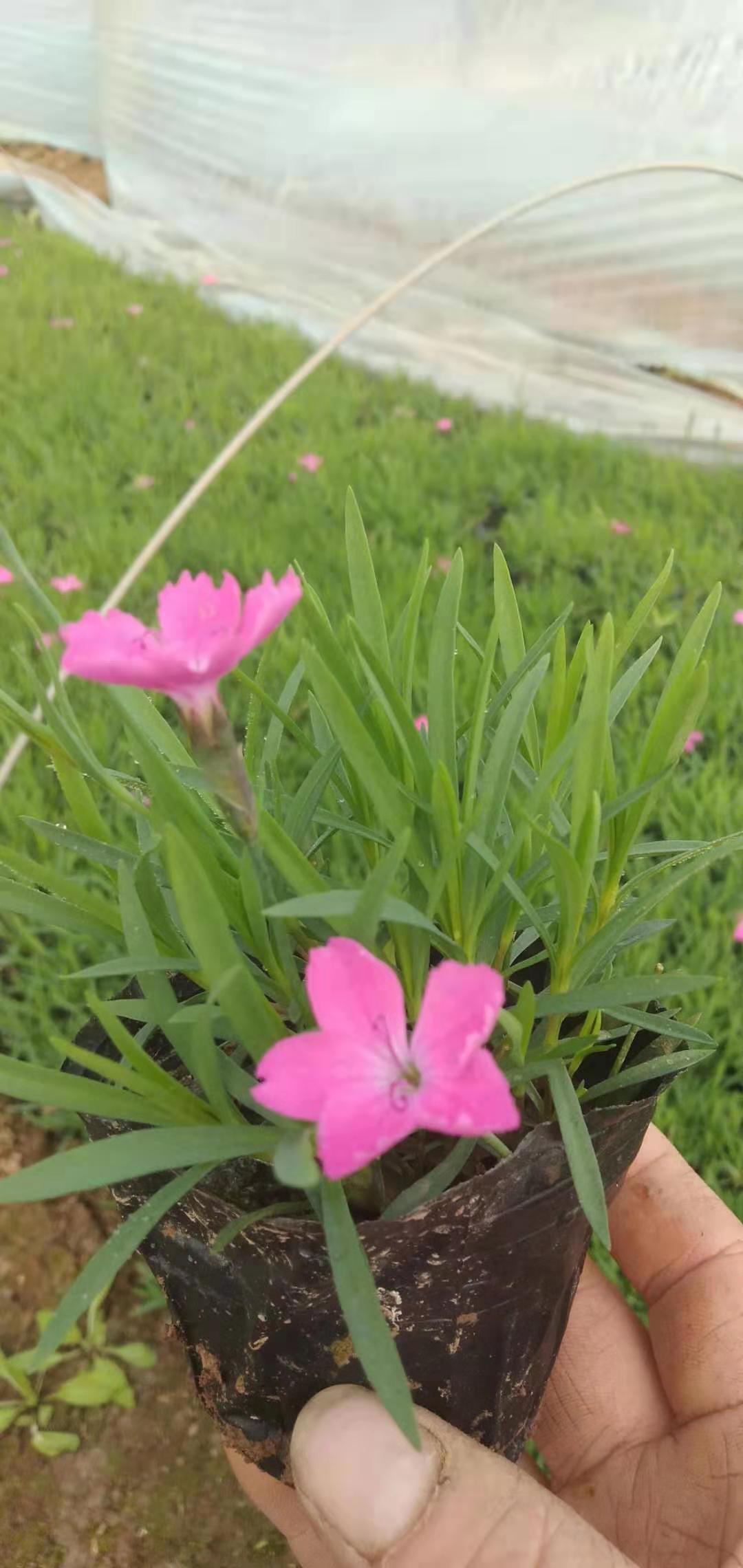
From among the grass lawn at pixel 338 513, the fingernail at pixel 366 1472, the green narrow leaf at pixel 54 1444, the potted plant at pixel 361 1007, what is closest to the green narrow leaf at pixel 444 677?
the potted plant at pixel 361 1007

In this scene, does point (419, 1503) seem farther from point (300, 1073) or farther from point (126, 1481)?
point (126, 1481)

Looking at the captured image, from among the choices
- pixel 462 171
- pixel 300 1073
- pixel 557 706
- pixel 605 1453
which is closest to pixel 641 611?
pixel 557 706

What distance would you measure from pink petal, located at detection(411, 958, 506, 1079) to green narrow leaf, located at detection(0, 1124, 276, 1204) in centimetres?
12

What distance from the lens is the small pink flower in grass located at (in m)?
0.29

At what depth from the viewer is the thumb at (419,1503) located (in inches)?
18.7

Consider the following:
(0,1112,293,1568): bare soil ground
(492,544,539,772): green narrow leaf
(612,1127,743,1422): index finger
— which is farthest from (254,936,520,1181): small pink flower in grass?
(0,1112,293,1568): bare soil ground

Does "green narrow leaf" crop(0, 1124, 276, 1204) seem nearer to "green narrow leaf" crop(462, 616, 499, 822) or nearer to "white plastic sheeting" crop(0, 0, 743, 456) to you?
"green narrow leaf" crop(462, 616, 499, 822)

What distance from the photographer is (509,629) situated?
53 cm

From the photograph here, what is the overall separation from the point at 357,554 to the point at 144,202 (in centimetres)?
351

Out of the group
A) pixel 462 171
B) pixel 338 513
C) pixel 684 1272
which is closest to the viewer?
pixel 684 1272

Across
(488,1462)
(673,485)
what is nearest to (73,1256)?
(488,1462)

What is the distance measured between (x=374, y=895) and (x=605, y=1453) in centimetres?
57

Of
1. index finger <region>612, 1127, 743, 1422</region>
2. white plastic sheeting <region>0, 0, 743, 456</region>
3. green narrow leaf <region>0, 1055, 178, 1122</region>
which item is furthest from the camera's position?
white plastic sheeting <region>0, 0, 743, 456</region>

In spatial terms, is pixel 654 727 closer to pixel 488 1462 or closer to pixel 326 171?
pixel 488 1462
